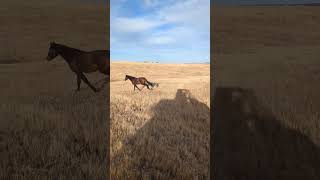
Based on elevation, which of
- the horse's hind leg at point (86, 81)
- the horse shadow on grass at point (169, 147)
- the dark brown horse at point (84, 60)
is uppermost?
the dark brown horse at point (84, 60)

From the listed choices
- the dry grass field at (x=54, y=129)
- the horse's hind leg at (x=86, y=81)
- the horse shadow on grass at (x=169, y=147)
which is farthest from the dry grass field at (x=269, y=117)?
the horse's hind leg at (x=86, y=81)

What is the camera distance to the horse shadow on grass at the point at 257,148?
6.58 metres

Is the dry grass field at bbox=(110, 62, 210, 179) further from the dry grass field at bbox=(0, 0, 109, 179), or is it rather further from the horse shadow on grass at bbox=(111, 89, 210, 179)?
the dry grass field at bbox=(0, 0, 109, 179)

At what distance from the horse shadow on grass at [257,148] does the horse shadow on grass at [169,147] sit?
1.06 metres

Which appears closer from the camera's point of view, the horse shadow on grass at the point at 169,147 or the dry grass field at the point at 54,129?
the dry grass field at the point at 54,129

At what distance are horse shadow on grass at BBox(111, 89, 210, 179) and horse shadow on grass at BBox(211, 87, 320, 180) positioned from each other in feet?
3.46

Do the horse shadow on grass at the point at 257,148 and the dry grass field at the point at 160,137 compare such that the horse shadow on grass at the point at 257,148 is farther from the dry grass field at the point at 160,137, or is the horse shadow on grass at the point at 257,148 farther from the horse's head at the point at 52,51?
the horse's head at the point at 52,51

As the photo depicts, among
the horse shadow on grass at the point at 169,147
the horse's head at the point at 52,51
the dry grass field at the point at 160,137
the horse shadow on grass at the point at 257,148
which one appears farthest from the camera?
the horse's head at the point at 52,51

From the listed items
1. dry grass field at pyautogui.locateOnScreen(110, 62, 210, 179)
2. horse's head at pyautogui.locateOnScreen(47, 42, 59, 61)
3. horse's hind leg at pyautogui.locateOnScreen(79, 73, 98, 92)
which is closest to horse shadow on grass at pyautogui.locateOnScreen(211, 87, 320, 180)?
dry grass field at pyautogui.locateOnScreen(110, 62, 210, 179)

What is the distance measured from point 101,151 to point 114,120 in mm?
3439

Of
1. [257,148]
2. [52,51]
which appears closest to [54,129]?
[257,148]

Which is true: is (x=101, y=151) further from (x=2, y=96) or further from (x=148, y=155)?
(x=2, y=96)

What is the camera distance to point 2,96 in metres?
9.86

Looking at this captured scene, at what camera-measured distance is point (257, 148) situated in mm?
7078
